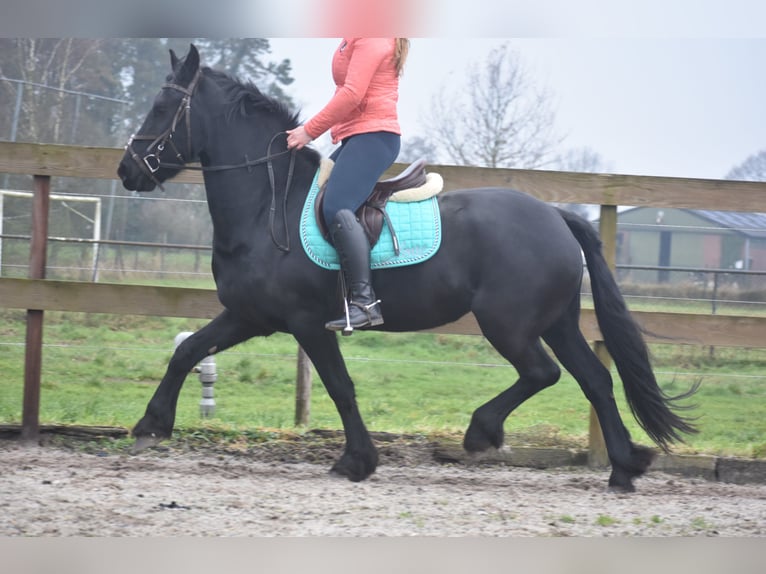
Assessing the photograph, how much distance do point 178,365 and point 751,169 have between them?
1183cm

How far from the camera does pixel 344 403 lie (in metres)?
4.41

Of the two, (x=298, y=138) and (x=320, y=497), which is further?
(x=298, y=138)

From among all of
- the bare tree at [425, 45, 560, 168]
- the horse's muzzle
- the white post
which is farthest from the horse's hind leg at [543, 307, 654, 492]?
the bare tree at [425, 45, 560, 168]

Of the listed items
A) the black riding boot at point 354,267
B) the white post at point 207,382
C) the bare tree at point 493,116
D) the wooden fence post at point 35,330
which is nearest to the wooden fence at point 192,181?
the wooden fence post at point 35,330

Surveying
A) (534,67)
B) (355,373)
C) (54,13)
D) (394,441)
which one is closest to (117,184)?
(355,373)

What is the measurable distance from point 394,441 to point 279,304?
4.78 ft

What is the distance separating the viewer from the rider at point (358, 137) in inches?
160

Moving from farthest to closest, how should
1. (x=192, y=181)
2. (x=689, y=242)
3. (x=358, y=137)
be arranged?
(x=689, y=242), (x=192, y=181), (x=358, y=137)

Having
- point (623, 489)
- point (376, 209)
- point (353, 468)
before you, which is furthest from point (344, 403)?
point (623, 489)

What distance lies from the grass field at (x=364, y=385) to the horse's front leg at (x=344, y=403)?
106 centimetres

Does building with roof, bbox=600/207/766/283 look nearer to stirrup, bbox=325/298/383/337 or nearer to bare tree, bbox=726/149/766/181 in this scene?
bare tree, bbox=726/149/766/181

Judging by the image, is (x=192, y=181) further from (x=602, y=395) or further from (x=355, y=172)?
(x=602, y=395)

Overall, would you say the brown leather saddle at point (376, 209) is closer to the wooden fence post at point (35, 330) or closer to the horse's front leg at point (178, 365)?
the horse's front leg at point (178, 365)

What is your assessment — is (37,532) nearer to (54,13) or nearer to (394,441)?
(54,13)
